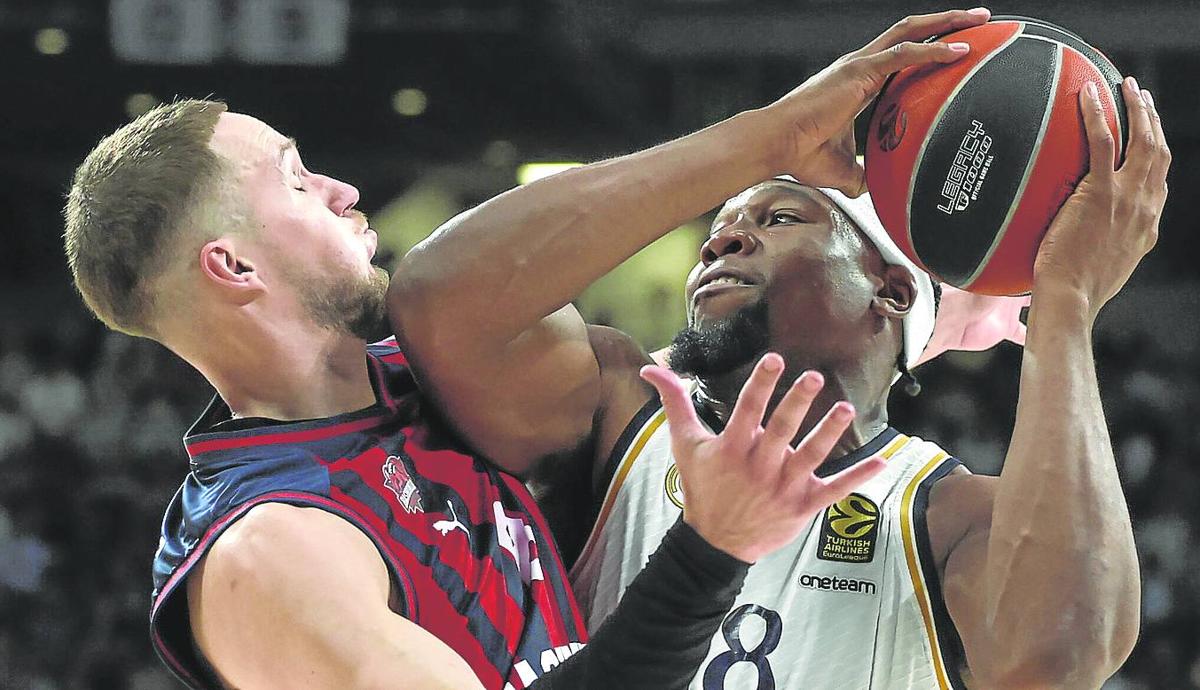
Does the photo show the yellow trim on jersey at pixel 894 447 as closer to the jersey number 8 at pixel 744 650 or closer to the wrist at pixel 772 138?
the jersey number 8 at pixel 744 650

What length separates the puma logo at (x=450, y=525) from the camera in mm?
2457

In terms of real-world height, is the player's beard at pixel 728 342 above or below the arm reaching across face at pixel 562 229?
below

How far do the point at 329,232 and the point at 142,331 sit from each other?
403 millimetres

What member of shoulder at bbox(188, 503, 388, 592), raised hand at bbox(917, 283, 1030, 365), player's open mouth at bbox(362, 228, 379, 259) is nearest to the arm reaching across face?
player's open mouth at bbox(362, 228, 379, 259)

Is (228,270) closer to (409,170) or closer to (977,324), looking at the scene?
(977,324)

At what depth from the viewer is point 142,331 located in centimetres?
261

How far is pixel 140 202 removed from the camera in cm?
247

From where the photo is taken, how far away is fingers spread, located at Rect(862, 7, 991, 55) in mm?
2533

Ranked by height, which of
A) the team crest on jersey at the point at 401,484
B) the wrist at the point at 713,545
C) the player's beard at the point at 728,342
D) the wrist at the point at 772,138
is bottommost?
the team crest on jersey at the point at 401,484

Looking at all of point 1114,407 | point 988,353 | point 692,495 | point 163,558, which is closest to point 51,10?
point 988,353

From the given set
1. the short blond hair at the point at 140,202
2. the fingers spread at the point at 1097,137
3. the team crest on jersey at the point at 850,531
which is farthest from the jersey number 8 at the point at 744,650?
the short blond hair at the point at 140,202

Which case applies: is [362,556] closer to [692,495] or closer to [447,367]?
[447,367]

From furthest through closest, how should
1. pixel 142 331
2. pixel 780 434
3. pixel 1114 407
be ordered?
pixel 1114 407 → pixel 142 331 → pixel 780 434

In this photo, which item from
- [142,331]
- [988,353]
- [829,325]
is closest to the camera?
[142,331]
